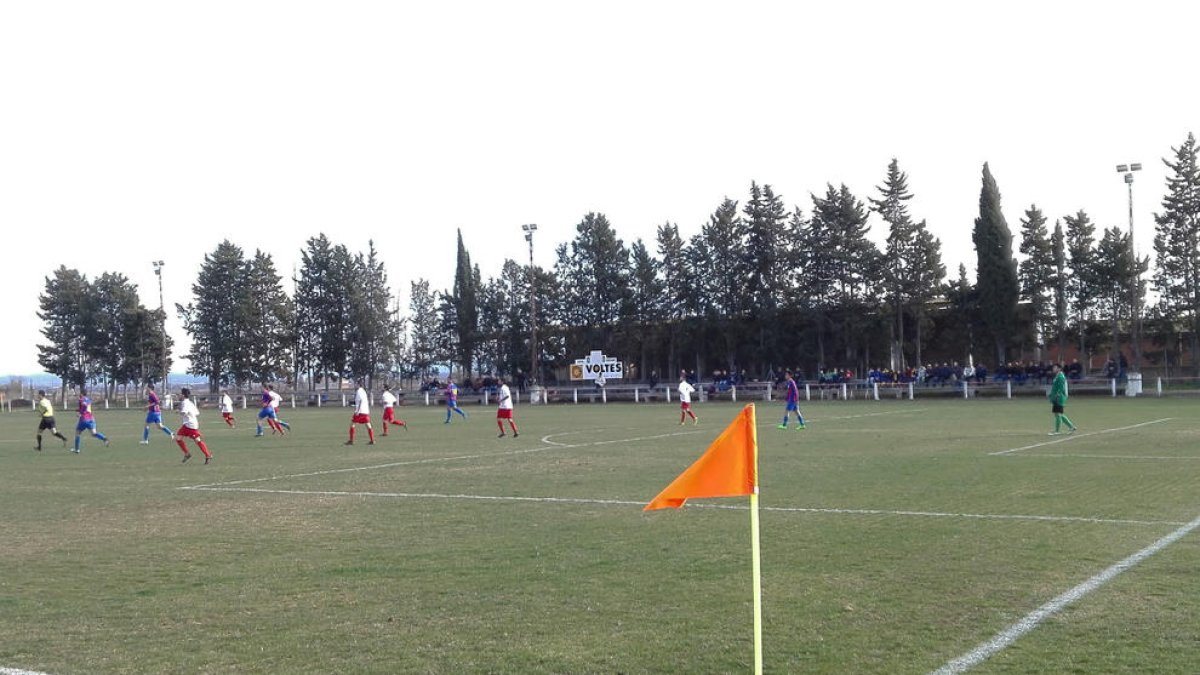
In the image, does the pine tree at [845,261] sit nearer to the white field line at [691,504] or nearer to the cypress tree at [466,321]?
the cypress tree at [466,321]

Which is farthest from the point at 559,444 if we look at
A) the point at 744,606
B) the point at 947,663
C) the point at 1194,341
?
the point at 1194,341

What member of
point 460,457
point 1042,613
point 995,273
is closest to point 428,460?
point 460,457

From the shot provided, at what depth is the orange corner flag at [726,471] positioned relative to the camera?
20.4ft

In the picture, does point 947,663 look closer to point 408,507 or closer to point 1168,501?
point 1168,501

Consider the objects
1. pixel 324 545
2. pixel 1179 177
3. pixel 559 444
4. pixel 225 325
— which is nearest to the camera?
pixel 324 545

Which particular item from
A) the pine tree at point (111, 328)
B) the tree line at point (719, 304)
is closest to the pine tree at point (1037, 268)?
the tree line at point (719, 304)

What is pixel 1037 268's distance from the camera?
229 feet

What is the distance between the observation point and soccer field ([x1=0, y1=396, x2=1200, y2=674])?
24.7 ft

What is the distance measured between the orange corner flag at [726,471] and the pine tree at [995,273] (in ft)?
217

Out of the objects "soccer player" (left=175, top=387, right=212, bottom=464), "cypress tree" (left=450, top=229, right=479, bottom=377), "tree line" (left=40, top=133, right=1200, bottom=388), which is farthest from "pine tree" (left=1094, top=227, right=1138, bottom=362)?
"soccer player" (left=175, top=387, right=212, bottom=464)

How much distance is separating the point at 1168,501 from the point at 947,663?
883 centimetres

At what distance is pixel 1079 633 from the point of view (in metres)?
7.65

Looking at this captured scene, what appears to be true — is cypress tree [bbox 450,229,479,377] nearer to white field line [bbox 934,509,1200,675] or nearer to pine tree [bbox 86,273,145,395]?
pine tree [bbox 86,273,145,395]

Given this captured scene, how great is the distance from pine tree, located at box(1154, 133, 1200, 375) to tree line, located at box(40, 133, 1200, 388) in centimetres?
9
